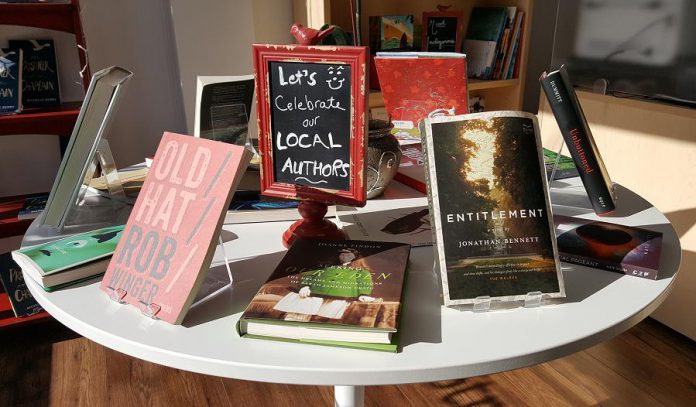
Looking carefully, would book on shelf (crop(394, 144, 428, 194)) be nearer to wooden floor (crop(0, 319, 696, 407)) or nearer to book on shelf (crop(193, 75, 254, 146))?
book on shelf (crop(193, 75, 254, 146))

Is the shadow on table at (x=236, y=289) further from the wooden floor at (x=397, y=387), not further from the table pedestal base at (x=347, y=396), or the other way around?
the wooden floor at (x=397, y=387)

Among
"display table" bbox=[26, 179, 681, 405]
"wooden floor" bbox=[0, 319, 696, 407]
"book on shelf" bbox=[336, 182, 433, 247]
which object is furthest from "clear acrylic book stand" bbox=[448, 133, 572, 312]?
"wooden floor" bbox=[0, 319, 696, 407]

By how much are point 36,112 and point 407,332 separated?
1786 mm

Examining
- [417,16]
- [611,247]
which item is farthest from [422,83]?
→ [417,16]

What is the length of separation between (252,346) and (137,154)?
6.45ft

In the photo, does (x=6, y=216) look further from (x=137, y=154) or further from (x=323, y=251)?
(x=323, y=251)

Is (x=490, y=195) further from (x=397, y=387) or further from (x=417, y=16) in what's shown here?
(x=417, y=16)

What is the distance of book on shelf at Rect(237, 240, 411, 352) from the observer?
0.65 m

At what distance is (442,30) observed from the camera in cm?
238

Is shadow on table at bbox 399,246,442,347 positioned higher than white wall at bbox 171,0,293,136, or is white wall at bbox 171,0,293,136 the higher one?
white wall at bbox 171,0,293,136

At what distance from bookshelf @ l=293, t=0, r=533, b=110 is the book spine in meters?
1.41

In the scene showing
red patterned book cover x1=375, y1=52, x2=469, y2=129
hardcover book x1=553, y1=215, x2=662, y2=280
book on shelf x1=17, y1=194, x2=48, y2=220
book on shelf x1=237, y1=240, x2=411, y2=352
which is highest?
red patterned book cover x1=375, y1=52, x2=469, y2=129

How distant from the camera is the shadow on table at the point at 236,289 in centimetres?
74

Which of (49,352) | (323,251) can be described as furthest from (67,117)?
(323,251)
